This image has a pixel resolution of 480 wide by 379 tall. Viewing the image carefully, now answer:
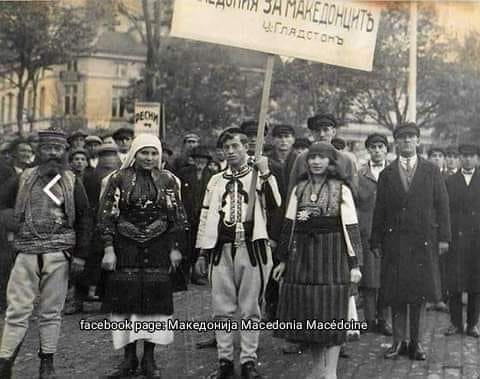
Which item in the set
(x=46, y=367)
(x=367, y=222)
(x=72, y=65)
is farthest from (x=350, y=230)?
(x=72, y=65)

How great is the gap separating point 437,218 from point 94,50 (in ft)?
60.5

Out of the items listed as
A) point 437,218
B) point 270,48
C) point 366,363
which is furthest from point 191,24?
point 366,363

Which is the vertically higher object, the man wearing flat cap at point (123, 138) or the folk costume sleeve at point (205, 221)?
the man wearing flat cap at point (123, 138)

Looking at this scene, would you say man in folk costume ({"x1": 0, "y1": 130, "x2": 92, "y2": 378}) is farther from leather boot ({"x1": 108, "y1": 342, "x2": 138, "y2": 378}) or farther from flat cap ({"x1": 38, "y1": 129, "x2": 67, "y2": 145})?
leather boot ({"x1": 108, "y1": 342, "x2": 138, "y2": 378})

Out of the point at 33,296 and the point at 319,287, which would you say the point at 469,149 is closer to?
the point at 319,287

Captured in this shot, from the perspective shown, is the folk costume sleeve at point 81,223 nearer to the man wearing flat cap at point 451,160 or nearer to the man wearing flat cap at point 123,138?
the man wearing flat cap at point 123,138

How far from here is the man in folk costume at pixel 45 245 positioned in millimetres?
5715

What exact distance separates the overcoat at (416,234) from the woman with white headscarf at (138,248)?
85.7 inches

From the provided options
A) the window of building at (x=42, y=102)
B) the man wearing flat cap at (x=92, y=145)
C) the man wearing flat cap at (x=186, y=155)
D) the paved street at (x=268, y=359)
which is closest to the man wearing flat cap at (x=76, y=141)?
the man wearing flat cap at (x=92, y=145)

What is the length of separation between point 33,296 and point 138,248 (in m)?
0.89

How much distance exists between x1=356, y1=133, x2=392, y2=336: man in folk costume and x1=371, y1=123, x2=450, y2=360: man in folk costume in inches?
39.8

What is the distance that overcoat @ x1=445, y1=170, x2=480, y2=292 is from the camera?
26.2 feet

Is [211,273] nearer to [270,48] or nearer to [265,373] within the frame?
[265,373]

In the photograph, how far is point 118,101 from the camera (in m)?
36.8
